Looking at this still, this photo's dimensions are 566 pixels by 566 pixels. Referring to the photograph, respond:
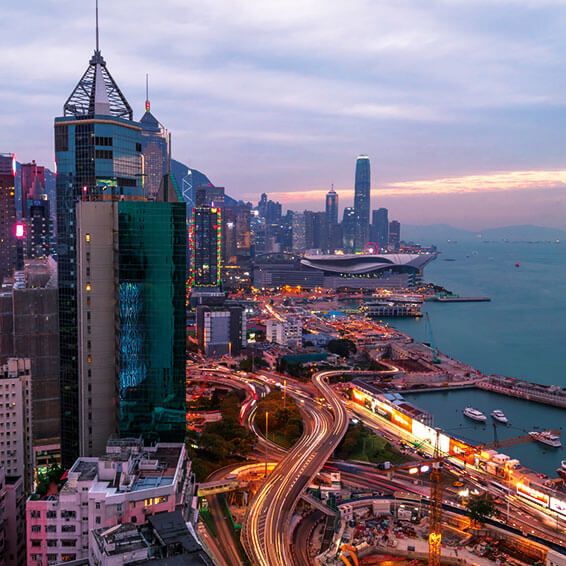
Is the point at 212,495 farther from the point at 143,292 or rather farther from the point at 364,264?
the point at 364,264

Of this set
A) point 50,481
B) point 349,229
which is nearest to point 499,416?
point 50,481

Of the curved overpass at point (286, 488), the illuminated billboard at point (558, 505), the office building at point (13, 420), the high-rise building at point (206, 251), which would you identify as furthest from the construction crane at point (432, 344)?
the office building at point (13, 420)

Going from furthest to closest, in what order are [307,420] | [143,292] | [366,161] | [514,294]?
[366,161]
[514,294]
[307,420]
[143,292]

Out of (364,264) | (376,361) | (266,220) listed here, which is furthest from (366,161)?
(376,361)

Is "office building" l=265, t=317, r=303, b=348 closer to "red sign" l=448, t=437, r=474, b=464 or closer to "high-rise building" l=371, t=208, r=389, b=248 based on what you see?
"red sign" l=448, t=437, r=474, b=464

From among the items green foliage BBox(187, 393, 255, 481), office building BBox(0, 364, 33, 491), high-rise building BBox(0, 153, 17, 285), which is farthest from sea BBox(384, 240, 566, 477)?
high-rise building BBox(0, 153, 17, 285)
